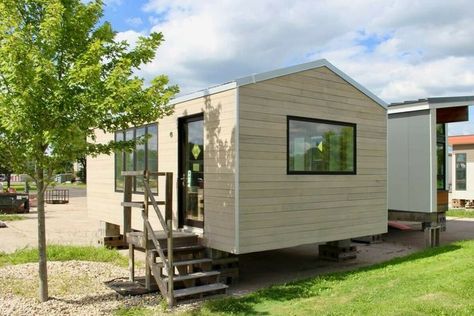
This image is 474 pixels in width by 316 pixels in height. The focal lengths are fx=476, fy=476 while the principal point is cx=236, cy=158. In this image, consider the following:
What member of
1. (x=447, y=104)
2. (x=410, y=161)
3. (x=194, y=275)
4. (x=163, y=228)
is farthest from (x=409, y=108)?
(x=163, y=228)

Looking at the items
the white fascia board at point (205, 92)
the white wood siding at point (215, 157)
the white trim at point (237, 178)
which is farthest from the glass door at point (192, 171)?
the white trim at point (237, 178)

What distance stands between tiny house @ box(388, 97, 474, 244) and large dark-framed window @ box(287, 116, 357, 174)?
3.05m

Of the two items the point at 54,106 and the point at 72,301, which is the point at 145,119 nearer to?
the point at 54,106

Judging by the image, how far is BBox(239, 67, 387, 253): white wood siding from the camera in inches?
285

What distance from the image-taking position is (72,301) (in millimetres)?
6438

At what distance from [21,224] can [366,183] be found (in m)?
12.5

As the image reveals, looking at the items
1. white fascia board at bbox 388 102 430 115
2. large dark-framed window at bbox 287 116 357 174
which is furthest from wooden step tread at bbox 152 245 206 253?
white fascia board at bbox 388 102 430 115

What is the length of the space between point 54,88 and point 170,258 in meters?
2.66

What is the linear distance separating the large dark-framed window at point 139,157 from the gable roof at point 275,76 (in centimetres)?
109

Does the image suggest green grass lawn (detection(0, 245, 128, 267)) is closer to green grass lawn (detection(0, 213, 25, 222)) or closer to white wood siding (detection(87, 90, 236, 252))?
white wood siding (detection(87, 90, 236, 252))

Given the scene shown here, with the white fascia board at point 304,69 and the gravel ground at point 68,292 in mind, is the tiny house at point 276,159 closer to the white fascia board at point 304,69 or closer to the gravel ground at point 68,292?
the white fascia board at point 304,69

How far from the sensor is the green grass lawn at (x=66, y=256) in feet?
30.0

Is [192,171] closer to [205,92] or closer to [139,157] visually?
[205,92]

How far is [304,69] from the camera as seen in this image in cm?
802
